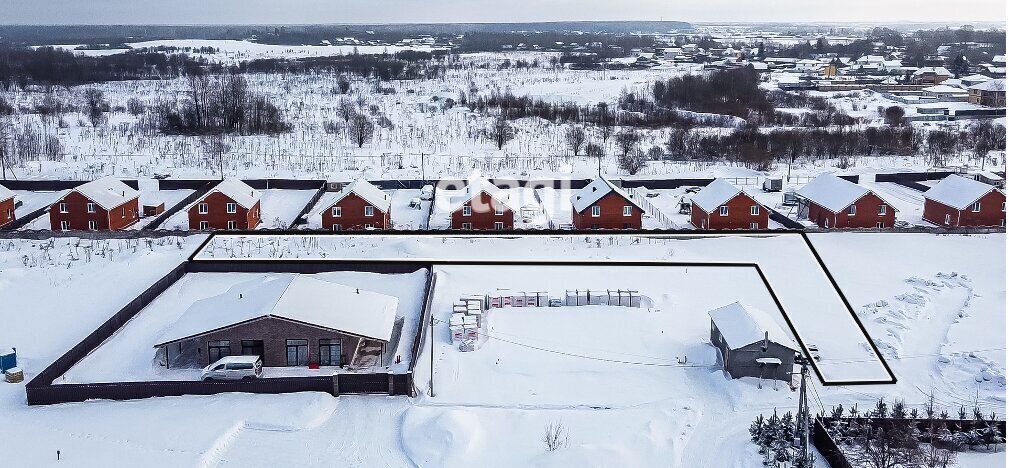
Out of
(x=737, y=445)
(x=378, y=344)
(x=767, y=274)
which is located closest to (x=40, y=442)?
(x=378, y=344)

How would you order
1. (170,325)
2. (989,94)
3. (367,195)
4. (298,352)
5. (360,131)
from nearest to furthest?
1. (298,352)
2. (170,325)
3. (367,195)
4. (360,131)
5. (989,94)

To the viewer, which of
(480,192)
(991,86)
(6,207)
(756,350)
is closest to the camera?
(756,350)

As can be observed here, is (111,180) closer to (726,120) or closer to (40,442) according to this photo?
Result: (40,442)

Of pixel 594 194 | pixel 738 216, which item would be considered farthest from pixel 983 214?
pixel 594 194

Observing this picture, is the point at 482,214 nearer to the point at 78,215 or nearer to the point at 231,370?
the point at 78,215

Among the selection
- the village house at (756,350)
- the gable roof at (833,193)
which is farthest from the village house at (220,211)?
the gable roof at (833,193)

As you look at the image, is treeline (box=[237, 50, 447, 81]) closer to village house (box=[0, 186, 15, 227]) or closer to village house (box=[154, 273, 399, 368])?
village house (box=[0, 186, 15, 227])

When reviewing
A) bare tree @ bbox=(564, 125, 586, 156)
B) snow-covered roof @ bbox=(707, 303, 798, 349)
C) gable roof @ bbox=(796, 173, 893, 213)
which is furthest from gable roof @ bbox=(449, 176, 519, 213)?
bare tree @ bbox=(564, 125, 586, 156)
